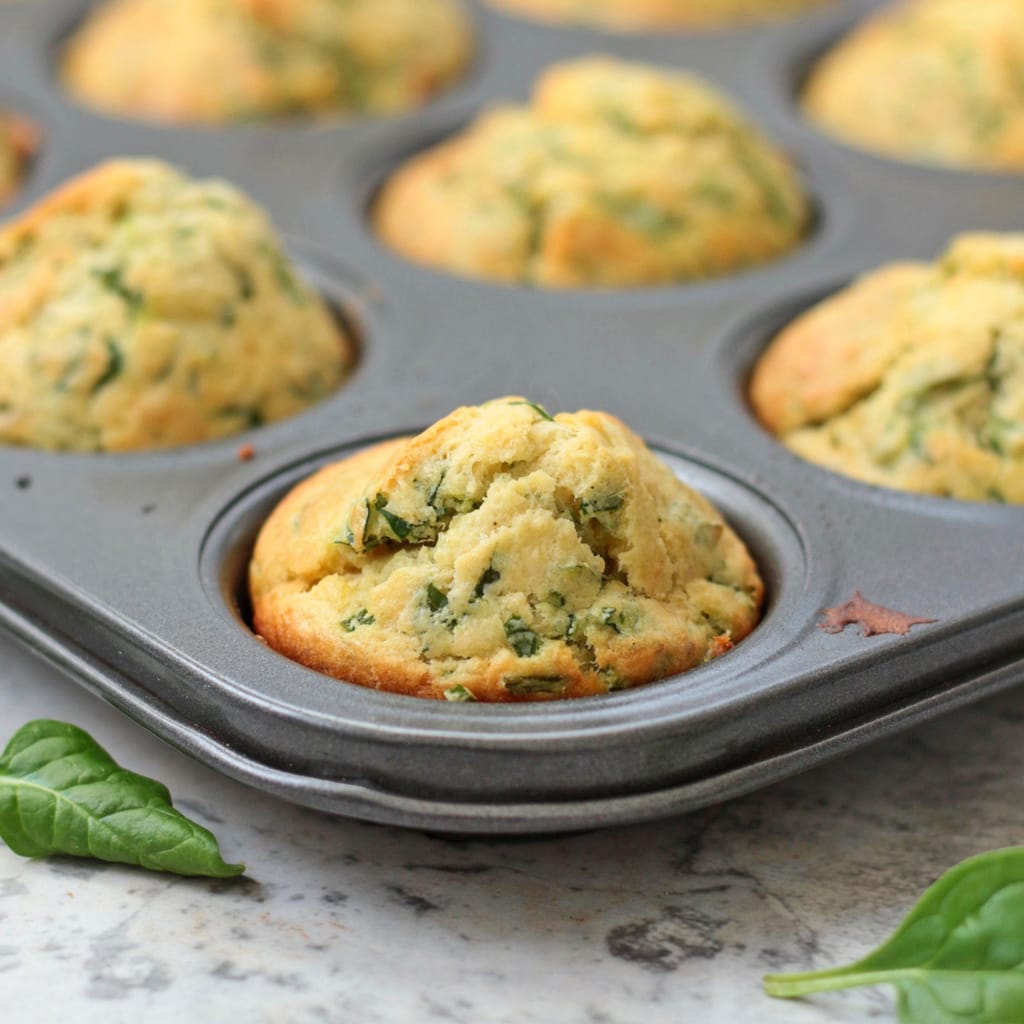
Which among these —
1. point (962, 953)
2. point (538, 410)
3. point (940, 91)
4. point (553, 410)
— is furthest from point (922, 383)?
point (940, 91)

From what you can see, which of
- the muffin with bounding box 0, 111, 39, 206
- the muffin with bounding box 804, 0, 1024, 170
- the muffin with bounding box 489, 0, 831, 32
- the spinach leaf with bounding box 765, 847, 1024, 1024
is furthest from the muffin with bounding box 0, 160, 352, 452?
the muffin with bounding box 489, 0, 831, 32

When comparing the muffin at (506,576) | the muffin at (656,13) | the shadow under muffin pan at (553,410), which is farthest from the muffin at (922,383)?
the muffin at (656,13)

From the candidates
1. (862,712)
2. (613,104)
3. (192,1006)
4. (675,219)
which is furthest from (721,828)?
(613,104)

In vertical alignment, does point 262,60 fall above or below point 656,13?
below

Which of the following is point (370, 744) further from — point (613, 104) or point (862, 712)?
point (613, 104)

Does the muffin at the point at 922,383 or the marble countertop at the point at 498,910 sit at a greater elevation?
the muffin at the point at 922,383

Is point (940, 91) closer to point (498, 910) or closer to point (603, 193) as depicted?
point (603, 193)

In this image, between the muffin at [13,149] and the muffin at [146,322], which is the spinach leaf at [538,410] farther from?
the muffin at [13,149]
